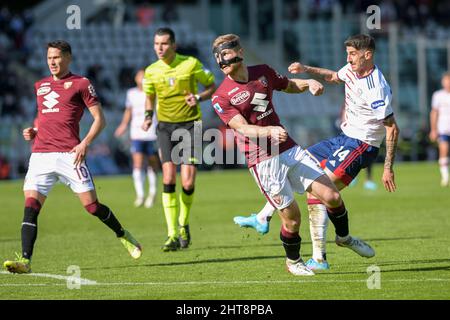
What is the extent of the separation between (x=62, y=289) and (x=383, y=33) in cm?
3244

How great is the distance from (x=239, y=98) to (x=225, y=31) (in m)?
31.2

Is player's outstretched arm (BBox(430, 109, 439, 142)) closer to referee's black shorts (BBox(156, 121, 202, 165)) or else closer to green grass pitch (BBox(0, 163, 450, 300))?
green grass pitch (BBox(0, 163, 450, 300))

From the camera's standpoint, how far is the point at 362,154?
Result: 11.0 metres

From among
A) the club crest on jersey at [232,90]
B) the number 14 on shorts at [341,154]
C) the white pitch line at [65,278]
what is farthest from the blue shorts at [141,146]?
the club crest on jersey at [232,90]

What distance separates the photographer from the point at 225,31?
40.5m

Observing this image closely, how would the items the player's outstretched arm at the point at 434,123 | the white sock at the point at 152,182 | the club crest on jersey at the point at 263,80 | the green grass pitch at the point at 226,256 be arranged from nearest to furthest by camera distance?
the green grass pitch at the point at 226,256 < the club crest on jersey at the point at 263,80 < the white sock at the point at 152,182 < the player's outstretched arm at the point at 434,123

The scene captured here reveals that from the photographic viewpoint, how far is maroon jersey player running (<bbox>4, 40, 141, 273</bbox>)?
418 inches

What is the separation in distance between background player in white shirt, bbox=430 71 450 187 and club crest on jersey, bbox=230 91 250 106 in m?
13.9

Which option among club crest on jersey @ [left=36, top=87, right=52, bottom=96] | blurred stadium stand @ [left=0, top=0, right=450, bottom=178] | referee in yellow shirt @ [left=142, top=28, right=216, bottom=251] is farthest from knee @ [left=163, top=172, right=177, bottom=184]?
blurred stadium stand @ [left=0, top=0, right=450, bottom=178]

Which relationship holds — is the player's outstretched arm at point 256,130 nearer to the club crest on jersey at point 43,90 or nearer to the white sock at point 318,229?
the white sock at point 318,229

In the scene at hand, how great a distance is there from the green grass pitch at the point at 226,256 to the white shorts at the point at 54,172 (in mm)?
932

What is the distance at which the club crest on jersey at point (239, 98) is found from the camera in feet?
31.6

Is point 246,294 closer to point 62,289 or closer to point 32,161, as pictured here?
point 62,289
